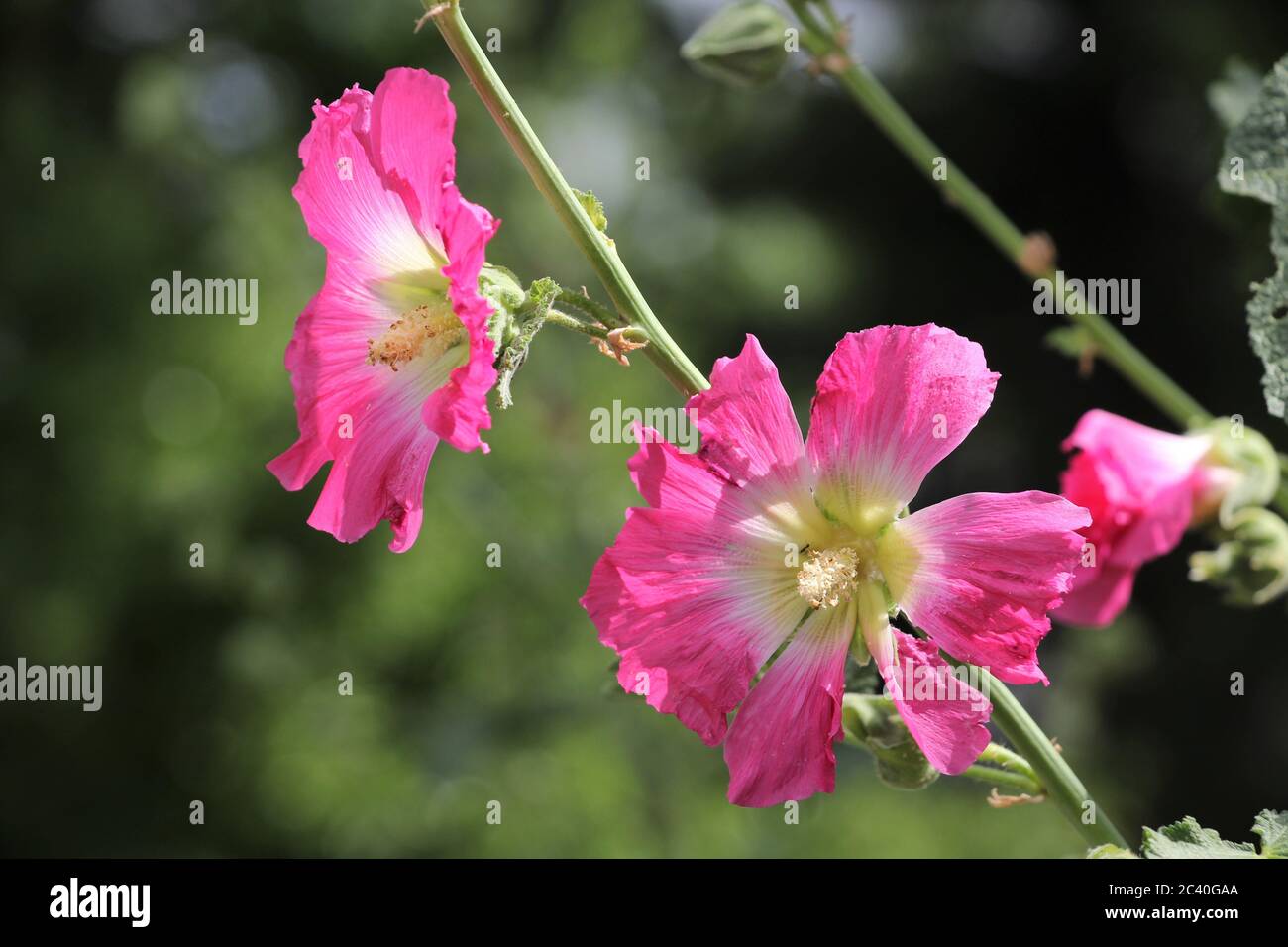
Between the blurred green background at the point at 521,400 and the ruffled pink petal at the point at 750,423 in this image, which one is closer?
the ruffled pink petal at the point at 750,423

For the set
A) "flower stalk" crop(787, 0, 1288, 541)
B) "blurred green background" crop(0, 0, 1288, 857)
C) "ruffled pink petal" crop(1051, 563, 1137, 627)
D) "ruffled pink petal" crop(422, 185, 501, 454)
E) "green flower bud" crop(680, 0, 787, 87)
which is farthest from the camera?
"blurred green background" crop(0, 0, 1288, 857)

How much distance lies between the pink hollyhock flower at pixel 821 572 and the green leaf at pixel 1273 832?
15cm

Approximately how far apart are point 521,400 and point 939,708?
247 cm

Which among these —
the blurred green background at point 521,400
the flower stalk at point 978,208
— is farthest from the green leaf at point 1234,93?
the blurred green background at point 521,400

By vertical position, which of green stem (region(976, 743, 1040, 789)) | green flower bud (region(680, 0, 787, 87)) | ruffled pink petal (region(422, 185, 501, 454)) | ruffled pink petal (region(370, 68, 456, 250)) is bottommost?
green stem (region(976, 743, 1040, 789))

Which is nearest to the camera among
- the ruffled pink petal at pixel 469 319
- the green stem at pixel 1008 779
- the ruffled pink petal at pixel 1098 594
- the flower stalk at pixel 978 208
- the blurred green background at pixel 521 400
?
the ruffled pink petal at pixel 469 319

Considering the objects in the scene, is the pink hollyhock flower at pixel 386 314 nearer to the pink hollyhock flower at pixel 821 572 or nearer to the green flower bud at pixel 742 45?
the pink hollyhock flower at pixel 821 572

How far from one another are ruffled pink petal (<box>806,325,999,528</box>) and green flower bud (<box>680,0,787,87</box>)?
50cm

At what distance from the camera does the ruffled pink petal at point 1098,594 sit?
0.77m

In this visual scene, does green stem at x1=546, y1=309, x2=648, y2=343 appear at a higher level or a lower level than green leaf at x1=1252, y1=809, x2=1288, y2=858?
higher

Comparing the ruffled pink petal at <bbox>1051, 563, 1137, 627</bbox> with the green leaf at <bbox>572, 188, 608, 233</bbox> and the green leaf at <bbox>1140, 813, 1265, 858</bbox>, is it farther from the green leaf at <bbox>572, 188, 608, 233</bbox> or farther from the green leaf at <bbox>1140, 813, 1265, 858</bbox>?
the green leaf at <bbox>572, 188, 608, 233</bbox>

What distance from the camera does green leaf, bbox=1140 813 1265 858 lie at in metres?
0.60

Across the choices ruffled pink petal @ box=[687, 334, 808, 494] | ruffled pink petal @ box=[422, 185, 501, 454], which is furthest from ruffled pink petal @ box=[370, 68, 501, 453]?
ruffled pink petal @ box=[687, 334, 808, 494]

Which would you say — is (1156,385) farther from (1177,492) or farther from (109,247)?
(109,247)
